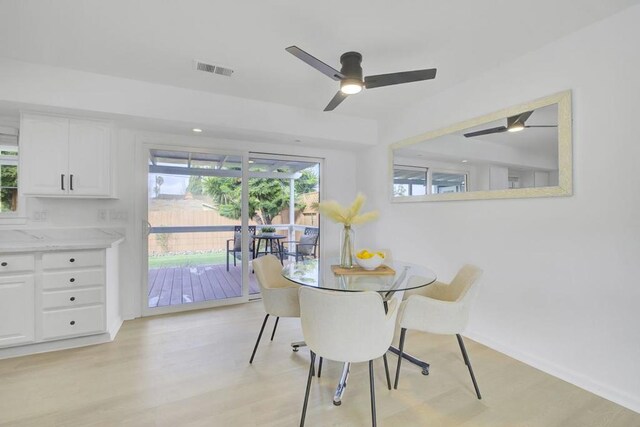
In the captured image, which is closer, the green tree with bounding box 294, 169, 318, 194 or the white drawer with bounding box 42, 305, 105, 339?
the white drawer with bounding box 42, 305, 105, 339

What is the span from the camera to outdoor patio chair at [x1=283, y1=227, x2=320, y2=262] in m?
4.79

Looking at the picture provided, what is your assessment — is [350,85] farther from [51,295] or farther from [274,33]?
[51,295]

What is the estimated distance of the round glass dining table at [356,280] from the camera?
1925 millimetres

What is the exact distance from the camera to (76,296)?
2.71 m

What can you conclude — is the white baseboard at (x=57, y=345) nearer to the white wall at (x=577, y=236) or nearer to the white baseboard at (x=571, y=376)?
the white wall at (x=577, y=236)

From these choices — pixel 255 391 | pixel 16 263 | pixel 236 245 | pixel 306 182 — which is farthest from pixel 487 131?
pixel 16 263

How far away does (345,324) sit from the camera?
1557mm

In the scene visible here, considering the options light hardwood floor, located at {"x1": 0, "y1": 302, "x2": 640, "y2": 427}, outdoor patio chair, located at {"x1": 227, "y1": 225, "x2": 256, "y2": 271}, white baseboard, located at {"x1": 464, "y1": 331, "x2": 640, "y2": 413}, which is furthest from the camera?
outdoor patio chair, located at {"x1": 227, "y1": 225, "x2": 256, "y2": 271}

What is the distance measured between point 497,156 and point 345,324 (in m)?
2.13

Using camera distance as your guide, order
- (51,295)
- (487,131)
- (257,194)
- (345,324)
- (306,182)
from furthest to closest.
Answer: (306,182) < (257,194) < (487,131) < (51,295) < (345,324)

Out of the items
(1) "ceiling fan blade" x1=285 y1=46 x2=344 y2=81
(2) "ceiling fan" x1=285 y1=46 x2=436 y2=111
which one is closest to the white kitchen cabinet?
(1) "ceiling fan blade" x1=285 y1=46 x2=344 y2=81

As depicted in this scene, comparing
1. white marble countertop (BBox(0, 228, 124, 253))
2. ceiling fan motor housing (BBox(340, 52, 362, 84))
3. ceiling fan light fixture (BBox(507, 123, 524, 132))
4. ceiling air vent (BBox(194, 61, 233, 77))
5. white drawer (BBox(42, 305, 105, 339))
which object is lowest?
white drawer (BBox(42, 305, 105, 339))

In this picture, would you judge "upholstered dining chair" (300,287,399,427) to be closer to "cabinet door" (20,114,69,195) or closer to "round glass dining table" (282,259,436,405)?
"round glass dining table" (282,259,436,405)

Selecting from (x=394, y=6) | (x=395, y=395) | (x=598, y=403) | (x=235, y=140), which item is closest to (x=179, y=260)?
Answer: (x=235, y=140)
